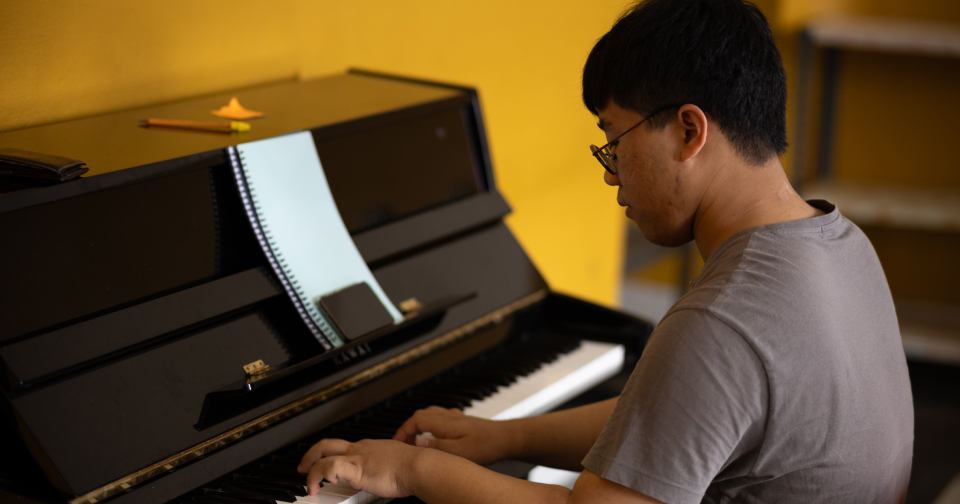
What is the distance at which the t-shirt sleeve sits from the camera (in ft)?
2.86

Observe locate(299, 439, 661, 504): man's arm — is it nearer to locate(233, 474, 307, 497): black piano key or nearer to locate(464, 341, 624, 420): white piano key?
locate(233, 474, 307, 497): black piano key

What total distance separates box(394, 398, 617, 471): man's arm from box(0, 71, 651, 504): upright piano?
73 millimetres

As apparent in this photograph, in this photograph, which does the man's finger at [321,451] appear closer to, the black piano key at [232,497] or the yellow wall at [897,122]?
the black piano key at [232,497]

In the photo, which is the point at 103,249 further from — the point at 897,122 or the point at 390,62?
the point at 897,122

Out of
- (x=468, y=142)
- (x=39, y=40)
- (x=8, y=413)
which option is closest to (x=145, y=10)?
(x=39, y=40)

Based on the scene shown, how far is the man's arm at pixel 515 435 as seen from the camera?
1.28 m

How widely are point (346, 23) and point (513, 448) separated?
1139 millimetres

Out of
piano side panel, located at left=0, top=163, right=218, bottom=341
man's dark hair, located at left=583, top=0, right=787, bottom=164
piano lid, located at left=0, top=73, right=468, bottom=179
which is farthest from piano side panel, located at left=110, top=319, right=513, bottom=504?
man's dark hair, located at left=583, top=0, right=787, bottom=164

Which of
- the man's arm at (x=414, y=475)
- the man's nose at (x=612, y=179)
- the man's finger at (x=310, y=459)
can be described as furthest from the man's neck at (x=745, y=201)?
the man's finger at (x=310, y=459)

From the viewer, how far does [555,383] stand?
1.54 m

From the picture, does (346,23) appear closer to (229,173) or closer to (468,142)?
(468,142)

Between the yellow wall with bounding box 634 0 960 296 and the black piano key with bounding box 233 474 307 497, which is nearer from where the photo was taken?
the black piano key with bounding box 233 474 307 497

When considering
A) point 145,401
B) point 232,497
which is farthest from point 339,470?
point 145,401

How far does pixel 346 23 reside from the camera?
1971mm
